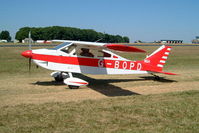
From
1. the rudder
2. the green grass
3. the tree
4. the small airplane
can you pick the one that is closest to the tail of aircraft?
the rudder

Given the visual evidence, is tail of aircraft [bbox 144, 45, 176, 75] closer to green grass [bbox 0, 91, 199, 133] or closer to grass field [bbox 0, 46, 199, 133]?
grass field [bbox 0, 46, 199, 133]

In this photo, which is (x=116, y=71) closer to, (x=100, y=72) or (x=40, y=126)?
(x=100, y=72)

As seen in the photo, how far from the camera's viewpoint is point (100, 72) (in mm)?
11523

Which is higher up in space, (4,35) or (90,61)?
(4,35)

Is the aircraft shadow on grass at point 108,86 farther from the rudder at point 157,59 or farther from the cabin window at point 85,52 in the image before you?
the cabin window at point 85,52

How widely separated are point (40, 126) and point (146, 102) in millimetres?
3785

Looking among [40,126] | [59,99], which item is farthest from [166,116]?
[59,99]

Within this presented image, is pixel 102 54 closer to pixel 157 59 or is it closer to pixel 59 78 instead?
pixel 59 78

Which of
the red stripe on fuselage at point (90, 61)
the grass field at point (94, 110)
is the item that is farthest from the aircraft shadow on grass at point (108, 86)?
the red stripe on fuselage at point (90, 61)

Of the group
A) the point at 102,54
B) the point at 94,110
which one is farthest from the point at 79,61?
the point at 94,110

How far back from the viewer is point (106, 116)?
6293 millimetres

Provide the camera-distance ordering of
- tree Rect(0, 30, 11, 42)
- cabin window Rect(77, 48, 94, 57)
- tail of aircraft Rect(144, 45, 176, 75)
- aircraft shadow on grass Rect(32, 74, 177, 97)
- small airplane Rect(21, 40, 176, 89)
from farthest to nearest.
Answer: tree Rect(0, 30, 11, 42)
tail of aircraft Rect(144, 45, 176, 75)
cabin window Rect(77, 48, 94, 57)
small airplane Rect(21, 40, 176, 89)
aircraft shadow on grass Rect(32, 74, 177, 97)

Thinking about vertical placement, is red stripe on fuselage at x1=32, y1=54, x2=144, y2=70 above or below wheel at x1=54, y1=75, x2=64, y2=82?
above

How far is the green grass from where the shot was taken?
5.40 m
